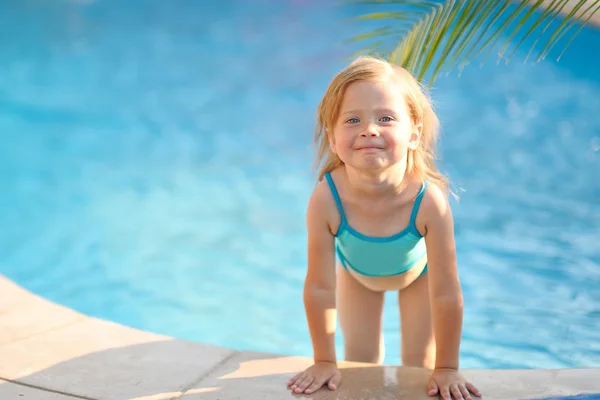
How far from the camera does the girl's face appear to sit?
259cm

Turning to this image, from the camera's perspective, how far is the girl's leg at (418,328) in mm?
3150

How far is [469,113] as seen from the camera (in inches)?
356

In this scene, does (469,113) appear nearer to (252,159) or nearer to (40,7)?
(252,159)

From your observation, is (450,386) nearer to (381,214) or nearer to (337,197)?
(381,214)

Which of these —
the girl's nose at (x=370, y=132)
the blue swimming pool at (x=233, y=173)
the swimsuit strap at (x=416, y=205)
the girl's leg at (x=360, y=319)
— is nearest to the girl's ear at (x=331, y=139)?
the girl's nose at (x=370, y=132)

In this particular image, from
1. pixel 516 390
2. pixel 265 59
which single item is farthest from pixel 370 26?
pixel 516 390

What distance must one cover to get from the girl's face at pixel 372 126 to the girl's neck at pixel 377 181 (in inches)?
3.6

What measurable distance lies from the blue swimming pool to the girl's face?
242cm

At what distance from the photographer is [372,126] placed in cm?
258

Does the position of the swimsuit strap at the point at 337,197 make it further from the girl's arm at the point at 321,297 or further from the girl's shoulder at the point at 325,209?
the girl's arm at the point at 321,297

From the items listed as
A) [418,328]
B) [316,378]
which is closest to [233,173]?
[418,328]

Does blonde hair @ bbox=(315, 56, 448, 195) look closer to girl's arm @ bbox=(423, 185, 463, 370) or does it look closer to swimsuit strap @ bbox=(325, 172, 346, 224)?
swimsuit strap @ bbox=(325, 172, 346, 224)

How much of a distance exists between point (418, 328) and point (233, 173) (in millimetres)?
5226

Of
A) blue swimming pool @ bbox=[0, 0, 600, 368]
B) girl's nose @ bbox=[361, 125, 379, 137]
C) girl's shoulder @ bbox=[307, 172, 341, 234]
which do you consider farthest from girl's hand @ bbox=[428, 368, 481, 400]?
blue swimming pool @ bbox=[0, 0, 600, 368]
